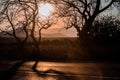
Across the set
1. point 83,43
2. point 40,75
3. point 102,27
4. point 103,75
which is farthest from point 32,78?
point 102,27

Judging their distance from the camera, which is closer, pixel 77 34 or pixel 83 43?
pixel 83 43

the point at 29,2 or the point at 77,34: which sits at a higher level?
the point at 29,2

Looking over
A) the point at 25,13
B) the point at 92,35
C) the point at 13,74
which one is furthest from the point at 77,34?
the point at 13,74

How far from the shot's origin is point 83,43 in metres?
38.3

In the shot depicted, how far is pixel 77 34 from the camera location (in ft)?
138

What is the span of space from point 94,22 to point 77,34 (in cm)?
247

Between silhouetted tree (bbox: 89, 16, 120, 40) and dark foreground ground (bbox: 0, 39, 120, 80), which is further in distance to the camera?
silhouetted tree (bbox: 89, 16, 120, 40)

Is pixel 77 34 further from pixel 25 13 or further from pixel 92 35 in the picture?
pixel 25 13

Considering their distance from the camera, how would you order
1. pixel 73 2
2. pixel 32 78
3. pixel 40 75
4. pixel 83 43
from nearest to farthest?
pixel 32 78
pixel 40 75
pixel 83 43
pixel 73 2

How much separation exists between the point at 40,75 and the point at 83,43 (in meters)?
21.5

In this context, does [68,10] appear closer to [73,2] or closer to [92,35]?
[73,2]

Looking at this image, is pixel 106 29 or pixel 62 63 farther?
pixel 106 29

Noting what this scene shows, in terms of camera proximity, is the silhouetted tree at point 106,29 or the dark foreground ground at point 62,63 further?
the silhouetted tree at point 106,29

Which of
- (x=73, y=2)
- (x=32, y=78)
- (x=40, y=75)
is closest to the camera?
(x=32, y=78)
